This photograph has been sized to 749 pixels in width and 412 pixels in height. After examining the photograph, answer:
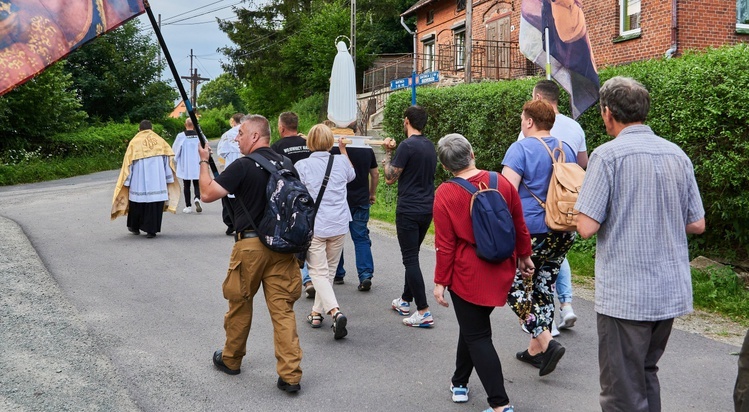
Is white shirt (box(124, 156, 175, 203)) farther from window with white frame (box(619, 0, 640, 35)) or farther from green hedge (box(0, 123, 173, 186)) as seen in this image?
green hedge (box(0, 123, 173, 186))

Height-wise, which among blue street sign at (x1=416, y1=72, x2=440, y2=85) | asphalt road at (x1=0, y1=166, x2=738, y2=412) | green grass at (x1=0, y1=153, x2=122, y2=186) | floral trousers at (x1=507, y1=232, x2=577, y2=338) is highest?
blue street sign at (x1=416, y1=72, x2=440, y2=85)

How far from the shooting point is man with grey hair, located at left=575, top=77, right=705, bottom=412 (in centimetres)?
338

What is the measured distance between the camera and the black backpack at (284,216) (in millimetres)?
4859

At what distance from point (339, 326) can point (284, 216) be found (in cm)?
148

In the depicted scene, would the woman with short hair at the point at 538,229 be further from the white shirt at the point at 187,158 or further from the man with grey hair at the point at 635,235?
the white shirt at the point at 187,158

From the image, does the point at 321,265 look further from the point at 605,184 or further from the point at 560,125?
the point at 605,184

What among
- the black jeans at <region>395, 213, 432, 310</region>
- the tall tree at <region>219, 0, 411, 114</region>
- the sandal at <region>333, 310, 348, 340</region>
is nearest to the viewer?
the sandal at <region>333, 310, 348, 340</region>

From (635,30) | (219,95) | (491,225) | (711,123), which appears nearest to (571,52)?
(711,123)

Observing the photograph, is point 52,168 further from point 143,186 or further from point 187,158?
point 143,186

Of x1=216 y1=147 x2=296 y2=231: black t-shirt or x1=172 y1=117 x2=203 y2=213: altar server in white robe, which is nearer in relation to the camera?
x1=216 y1=147 x2=296 y2=231: black t-shirt

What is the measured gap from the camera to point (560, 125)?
217 inches

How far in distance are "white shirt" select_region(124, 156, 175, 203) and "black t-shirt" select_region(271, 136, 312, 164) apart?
5.42 meters

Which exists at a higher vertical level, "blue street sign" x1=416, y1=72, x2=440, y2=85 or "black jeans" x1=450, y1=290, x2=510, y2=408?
"blue street sign" x1=416, y1=72, x2=440, y2=85

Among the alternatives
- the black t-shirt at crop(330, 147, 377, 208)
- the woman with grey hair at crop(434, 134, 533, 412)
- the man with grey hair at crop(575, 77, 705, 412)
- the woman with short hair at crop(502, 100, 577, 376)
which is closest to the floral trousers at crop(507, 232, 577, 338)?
the woman with short hair at crop(502, 100, 577, 376)
